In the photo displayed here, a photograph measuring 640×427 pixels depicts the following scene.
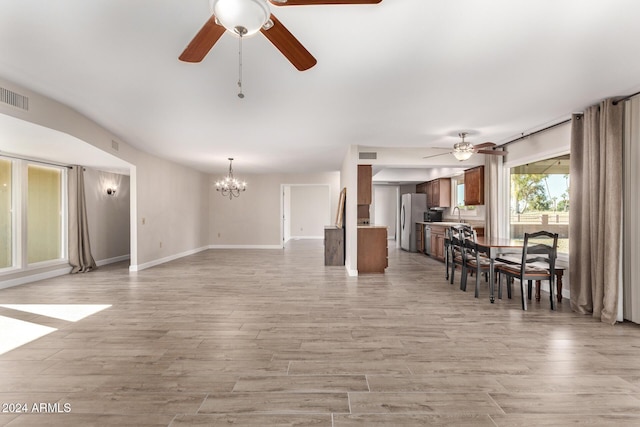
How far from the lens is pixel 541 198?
489 cm

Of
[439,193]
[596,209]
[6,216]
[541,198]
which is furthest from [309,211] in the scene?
[596,209]

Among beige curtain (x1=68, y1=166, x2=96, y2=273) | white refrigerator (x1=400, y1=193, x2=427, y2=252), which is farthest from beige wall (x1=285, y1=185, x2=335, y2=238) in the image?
beige curtain (x1=68, y1=166, x2=96, y2=273)

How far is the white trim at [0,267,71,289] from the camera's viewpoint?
15.9 feet

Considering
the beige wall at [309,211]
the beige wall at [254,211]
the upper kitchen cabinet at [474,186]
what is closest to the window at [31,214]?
the beige wall at [254,211]

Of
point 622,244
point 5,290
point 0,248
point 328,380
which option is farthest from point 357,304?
point 0,248

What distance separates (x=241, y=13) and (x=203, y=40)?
1.36 ft

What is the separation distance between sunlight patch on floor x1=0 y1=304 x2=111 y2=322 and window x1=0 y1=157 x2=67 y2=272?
1.86 meters

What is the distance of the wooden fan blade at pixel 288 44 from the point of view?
1540 mm

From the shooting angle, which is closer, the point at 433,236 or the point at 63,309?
the point at 63,309

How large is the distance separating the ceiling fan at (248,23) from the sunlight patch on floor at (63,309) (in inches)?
137

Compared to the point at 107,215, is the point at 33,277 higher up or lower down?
lower down

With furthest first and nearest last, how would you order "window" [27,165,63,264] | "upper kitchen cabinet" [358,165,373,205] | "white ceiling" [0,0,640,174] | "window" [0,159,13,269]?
"upper kitchen cabinet" [358,165,373,205] → "window" [27,165,63,264] → "window" [0,159,13,269] → "white ceiling" [0,0,640,174]

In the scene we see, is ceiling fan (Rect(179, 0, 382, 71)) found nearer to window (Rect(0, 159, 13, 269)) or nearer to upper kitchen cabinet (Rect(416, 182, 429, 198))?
window (Rect(0, 159, 13, 269))

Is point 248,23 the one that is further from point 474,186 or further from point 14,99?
point 474,186
